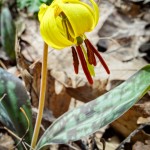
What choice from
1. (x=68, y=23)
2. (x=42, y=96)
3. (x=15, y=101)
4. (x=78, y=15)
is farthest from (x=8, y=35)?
(x=78, y=15)

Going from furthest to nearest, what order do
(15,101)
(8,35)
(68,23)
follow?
(8,35) → (15,101) → (68,23)

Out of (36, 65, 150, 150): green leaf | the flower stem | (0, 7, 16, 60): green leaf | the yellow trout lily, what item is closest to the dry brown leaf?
(36, 65, 150, 150): green leaf

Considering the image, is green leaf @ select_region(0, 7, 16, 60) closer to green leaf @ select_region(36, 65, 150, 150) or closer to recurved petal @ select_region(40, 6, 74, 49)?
green leaf @ select_region(36, 65, 150, 150)

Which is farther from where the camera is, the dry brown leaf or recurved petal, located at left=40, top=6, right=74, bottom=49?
the dry brown leaf

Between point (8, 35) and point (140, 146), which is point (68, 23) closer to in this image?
point (140, 146)

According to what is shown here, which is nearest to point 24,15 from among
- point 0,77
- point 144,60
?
point 144,60

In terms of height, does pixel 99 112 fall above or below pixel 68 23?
below

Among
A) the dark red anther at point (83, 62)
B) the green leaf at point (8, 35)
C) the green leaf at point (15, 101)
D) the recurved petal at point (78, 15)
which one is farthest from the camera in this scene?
the green leaf at point (8, 35)

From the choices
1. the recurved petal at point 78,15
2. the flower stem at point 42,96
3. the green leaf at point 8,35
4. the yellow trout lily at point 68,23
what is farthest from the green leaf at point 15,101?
the green leaf at point 8,35

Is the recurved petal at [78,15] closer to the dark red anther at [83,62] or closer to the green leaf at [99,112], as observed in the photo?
the dark red anther at [83,62]
